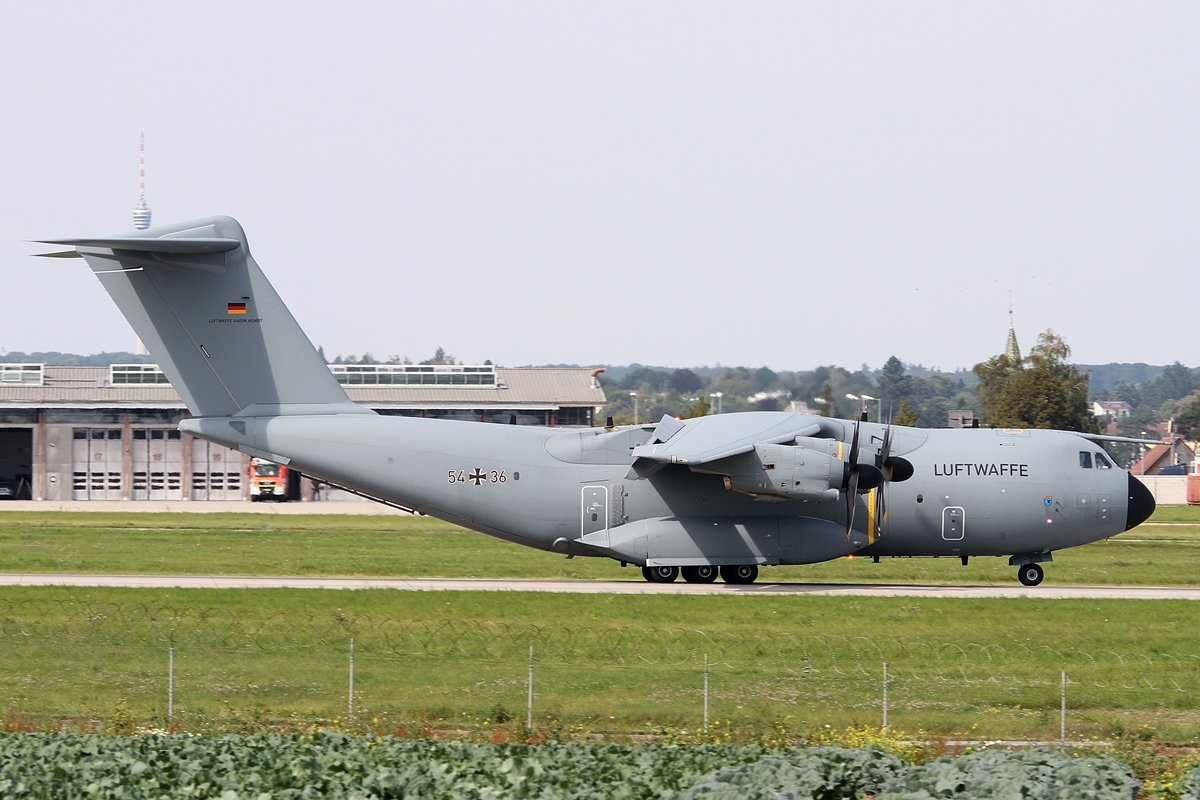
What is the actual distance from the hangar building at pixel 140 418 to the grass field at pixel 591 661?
4381cm

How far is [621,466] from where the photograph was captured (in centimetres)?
3359

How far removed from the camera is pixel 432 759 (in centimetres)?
1494

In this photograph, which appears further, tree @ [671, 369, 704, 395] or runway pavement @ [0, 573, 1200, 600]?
tree @ [671, 369, 704, 395]

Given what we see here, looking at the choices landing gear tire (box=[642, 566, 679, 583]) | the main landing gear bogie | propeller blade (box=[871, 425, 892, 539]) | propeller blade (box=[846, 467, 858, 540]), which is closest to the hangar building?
landing gear tire (box=[642, 566, 679, 583])

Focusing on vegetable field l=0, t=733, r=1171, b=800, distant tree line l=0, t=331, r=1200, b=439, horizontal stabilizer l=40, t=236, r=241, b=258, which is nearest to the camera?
vegetable field l=0, t=733, r=1171, b=800

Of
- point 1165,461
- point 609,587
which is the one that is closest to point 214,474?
point 609,587

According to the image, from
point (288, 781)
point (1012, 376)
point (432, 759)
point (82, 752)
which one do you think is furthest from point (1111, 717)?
point (1012, 376)

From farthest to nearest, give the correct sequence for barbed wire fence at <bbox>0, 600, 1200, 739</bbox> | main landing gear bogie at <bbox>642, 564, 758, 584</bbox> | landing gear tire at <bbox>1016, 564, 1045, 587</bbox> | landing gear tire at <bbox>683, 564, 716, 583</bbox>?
landing gear tire at <bbox>1016, 564, 1045, 587</bbox> → landing gear tire at <bbox>683, 564, 716, 583</bbox> → main landing gear bogie at <bbox>642, 564, 758, 584</bbox> → barbed wire fence at <bbox>0, 600, 1200, 739</bbox>

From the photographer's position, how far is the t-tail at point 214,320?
3181 centimetres

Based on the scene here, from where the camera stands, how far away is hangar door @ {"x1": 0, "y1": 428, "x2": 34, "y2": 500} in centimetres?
8162

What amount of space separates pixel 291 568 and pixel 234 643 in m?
13.0

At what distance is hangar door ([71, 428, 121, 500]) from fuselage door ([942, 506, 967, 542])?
57.4 meters

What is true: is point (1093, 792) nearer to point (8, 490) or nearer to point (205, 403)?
point (205, 403)

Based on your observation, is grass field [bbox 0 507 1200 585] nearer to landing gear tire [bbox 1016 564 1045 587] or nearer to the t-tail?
landing gear tire [bbox 1016 564 1045 587]
